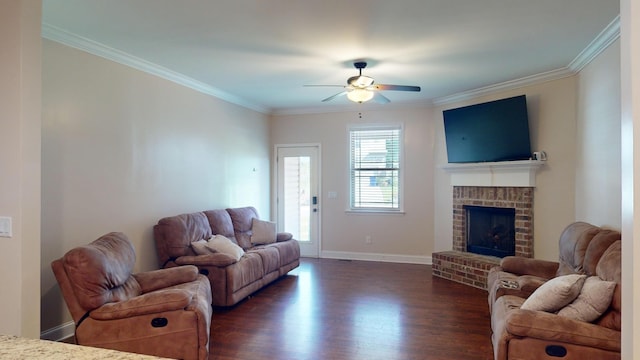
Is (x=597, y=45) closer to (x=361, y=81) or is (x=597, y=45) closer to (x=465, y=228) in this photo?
(x=361, y=81)

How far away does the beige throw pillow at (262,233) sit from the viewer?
17.9 ft

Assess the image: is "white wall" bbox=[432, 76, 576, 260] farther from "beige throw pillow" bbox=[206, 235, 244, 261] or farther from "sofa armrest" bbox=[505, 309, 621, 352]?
"beige throw pillow" bbox=[206, 235, 244, 261]

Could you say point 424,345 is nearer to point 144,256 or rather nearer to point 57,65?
point 144,256

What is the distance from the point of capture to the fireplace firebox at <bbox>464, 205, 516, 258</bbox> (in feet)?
17.1

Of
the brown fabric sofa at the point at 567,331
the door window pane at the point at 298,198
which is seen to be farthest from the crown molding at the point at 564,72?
the door window pane at the point at 298,198

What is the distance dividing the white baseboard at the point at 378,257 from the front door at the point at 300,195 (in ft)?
0.94

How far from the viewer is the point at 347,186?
263 inches

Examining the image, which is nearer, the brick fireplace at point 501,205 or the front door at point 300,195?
the brick fireplace at point 501,205

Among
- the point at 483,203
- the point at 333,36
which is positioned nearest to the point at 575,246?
the point at 483,203

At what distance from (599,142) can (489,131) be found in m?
1.47

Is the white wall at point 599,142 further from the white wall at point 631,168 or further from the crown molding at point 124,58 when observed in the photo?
the crown molding at point 124,58

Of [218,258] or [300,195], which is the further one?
[300,195]

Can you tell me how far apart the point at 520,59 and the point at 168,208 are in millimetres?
4361

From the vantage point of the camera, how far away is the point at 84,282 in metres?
2.57
